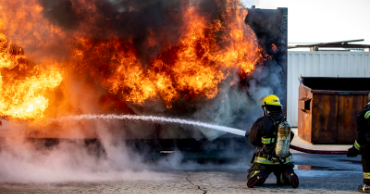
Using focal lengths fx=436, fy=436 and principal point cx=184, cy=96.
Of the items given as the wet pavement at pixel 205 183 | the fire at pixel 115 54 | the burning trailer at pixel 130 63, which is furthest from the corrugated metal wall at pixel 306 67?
the fire at pixel 115 54

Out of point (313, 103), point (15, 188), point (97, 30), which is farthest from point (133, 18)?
point (313, 103)

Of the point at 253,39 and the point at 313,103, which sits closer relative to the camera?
the point at 253,39

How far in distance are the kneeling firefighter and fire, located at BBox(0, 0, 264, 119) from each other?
62.8 inches

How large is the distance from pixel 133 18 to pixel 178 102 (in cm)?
153

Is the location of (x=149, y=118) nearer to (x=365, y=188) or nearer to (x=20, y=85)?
(x=20, y=85)

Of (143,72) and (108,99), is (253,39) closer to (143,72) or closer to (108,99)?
(143,72)

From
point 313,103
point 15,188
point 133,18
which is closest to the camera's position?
point 15,188

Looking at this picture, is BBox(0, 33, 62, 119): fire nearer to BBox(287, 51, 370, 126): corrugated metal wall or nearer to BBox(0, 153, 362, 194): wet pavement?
BBox(0, 153, 362, 194): wet pavement

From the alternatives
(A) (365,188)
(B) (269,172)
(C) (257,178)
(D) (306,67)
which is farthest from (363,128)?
(D) (306,67)

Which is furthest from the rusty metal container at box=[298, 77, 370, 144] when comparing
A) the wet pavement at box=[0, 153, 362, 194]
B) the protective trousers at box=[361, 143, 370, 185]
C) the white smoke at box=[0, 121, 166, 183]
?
the protective trousers at box=[361, 143, 370, 185]

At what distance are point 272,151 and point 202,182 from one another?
1.11m

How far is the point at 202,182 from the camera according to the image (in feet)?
20.1

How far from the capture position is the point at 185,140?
7.34 m

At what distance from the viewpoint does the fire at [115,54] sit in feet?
23.0
